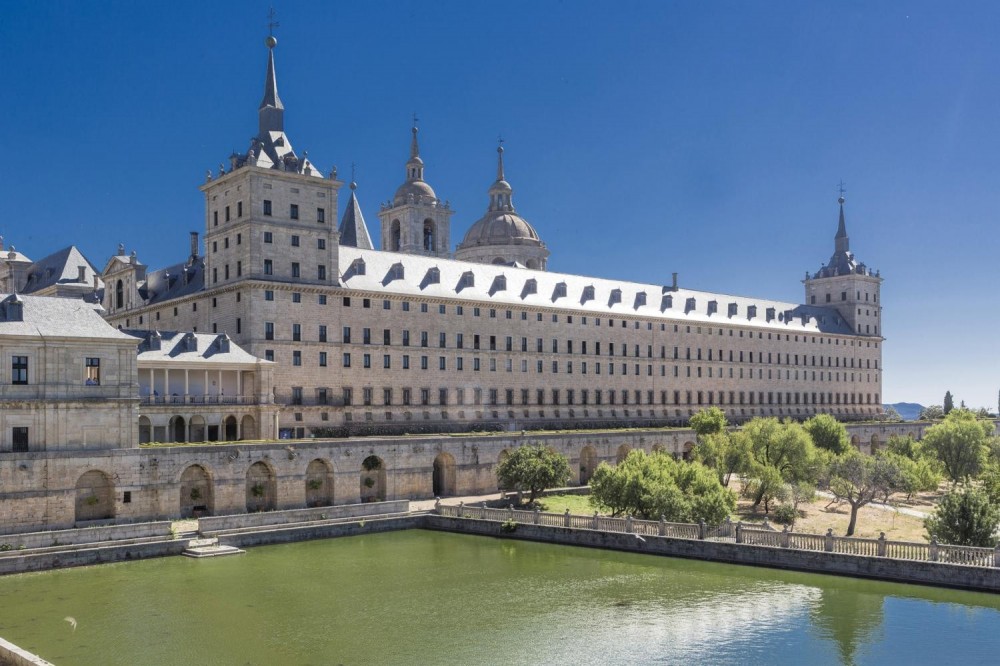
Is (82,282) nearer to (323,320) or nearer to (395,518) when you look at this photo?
(323,320)

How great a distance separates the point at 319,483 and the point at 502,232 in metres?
64.5

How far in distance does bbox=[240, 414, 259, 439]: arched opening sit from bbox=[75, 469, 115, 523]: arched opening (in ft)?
43.3

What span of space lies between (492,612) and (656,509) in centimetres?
1765

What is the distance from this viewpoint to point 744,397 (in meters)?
113

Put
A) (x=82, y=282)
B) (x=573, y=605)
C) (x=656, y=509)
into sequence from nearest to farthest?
(x=573, y=605), (x=656, y=509), (x=82, y=282)

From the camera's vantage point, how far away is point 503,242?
120 metres

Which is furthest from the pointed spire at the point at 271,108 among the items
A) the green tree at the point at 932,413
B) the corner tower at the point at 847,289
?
the green tree at the point at 932,413

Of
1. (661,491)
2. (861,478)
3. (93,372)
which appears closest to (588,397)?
(861,478)

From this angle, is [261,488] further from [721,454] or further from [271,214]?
[721,454]

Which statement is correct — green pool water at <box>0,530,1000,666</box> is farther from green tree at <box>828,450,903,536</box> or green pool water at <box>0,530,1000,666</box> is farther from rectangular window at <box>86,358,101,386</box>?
green tree at <box>828,450,903,536</box>

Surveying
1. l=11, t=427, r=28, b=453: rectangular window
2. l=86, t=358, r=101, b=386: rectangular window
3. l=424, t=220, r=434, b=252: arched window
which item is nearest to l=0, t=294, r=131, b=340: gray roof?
l=86, t=358, r=101, b=386: rectangular window

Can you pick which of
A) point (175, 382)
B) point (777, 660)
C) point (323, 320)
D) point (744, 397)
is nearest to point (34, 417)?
point (175, 382)

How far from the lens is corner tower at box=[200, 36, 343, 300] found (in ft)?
232

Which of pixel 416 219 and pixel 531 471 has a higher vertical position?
pixel 416 219
